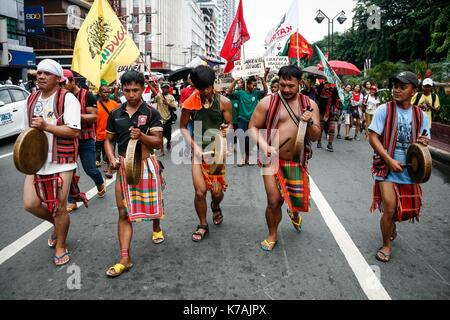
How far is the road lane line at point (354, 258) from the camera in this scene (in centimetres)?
317

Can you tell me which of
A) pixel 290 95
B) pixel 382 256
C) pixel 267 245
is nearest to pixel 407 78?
pixel 290 95

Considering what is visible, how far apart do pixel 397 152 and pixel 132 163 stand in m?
2.58

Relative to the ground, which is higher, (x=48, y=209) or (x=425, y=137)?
(x=425, y=137)

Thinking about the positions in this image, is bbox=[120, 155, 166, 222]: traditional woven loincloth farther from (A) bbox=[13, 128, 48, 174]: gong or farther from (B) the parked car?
(B) the parked car

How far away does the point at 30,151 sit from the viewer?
339 centimetres

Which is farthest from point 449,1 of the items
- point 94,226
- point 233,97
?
point 94,226

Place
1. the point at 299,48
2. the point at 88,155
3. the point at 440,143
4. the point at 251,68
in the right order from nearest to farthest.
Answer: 1. the point at 88,155
2. the point at 251,68
3. the point at 299,48
4. the point at 440,143

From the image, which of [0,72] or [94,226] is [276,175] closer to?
[94,226]

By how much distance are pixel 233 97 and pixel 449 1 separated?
25552 mm

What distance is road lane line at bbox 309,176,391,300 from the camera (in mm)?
3170

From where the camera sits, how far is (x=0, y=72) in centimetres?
3012

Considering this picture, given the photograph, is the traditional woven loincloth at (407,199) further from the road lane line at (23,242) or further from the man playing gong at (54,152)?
the road lane line at (23,242)

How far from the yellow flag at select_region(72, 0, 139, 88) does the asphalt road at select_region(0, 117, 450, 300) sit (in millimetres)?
1933

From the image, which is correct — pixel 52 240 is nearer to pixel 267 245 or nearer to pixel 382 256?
pixel 267 245
